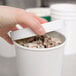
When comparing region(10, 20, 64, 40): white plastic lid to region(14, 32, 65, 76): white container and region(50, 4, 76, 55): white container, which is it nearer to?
region(14, 32, 65, 76): white container

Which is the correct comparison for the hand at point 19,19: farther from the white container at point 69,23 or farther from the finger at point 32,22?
the white container at point 69,23

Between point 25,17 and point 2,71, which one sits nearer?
point 25,17

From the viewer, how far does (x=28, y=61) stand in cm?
33

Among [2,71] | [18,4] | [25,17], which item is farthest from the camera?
[18,4]

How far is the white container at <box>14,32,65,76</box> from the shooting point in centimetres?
31

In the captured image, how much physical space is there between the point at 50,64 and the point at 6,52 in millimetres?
224

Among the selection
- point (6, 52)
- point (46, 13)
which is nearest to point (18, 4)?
point (46, 13)

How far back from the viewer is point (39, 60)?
32 centimetres

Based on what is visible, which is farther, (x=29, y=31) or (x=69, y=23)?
(x=69, y=23)

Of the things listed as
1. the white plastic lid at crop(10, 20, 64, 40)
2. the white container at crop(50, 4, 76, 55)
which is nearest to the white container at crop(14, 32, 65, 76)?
the white plastic lid at crop(10, 20, 64, 40)

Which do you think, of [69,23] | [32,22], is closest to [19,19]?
[32,22]

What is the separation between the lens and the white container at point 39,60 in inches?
12.3

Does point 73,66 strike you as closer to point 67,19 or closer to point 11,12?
point 67,19

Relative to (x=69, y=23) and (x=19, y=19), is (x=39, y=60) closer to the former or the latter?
(x=19, y=19)
